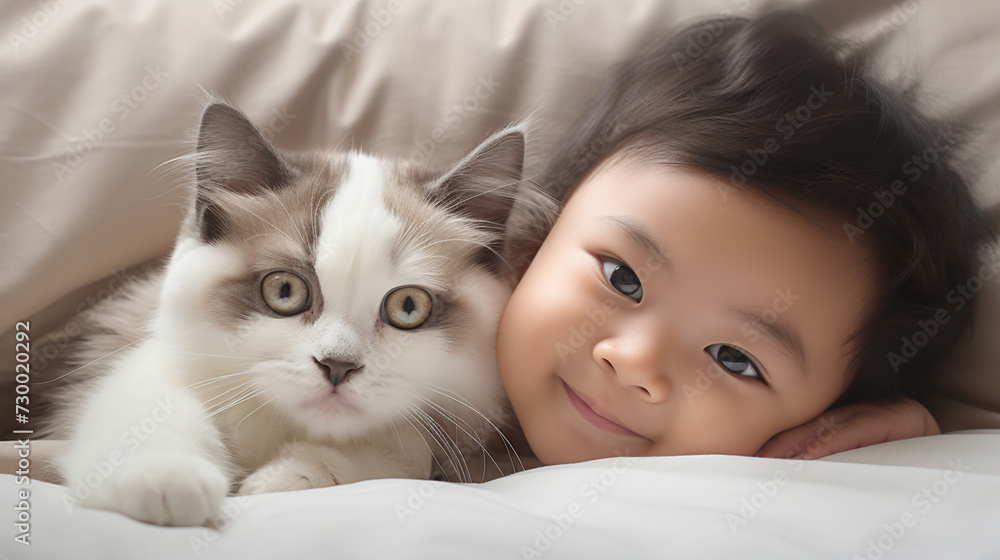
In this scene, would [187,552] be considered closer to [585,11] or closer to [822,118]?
[822,118]

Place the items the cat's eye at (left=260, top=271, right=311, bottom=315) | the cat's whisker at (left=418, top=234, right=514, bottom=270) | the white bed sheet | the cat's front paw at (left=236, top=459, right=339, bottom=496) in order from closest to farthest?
1. the white bed sheet
2. the cat's front paw at (left=236, top=459, right=339, bottom=496)
3. the cat's eye at (left=260, top=271, right=311, bottom=315)
4. the cat's whisker at (left=418, top=234, right=514, bottom=270)

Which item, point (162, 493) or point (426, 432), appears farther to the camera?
point (426, 432)

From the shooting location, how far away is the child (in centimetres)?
94

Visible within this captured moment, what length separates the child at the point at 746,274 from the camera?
0.94 metres

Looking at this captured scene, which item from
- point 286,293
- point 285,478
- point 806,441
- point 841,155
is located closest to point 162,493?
point 285,478

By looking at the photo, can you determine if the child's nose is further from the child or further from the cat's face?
the cat's face

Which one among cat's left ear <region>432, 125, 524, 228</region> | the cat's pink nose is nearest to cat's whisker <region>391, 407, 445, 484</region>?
the cat's pink nose

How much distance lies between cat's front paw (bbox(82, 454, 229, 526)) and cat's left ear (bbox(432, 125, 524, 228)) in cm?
59

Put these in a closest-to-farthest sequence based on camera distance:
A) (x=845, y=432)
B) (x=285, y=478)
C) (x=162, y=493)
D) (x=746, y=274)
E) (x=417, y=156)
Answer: (x=162, y=493), (x=285, y=478), (x=746, y=274), (x=845, y=432), (x=417, y=156)

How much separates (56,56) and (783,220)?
4.55ft

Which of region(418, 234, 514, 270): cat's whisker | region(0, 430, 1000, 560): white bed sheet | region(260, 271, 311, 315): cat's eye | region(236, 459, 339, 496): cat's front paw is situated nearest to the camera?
region(0, 430, 1000, 560): white bed sheet

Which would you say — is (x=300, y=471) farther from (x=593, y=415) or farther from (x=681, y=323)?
(x=681, y=323)

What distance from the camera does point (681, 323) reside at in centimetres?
→ 94

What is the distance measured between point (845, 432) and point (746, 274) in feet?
1.21
